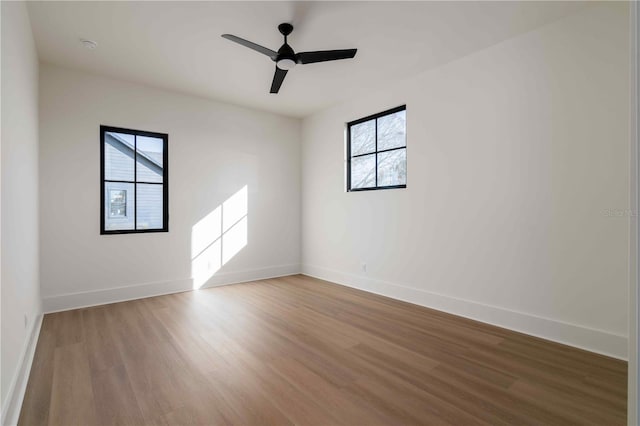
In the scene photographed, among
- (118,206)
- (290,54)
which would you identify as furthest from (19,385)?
(290,54)

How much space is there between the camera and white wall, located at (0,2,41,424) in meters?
1.78

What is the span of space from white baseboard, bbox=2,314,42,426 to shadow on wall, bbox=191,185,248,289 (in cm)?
208

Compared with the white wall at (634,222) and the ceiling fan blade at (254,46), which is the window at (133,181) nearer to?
the ceiling fan blade at (254,46)

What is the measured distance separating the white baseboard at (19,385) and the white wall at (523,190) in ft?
11.9

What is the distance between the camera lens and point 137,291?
4.18 meters

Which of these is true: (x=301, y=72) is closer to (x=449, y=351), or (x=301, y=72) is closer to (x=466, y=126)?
(x=466, y=126)

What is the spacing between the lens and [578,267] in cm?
274

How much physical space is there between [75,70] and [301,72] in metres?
2.70

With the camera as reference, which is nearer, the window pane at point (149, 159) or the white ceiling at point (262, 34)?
the white ceiling at point (262, 34)

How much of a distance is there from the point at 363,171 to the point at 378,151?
406 mm

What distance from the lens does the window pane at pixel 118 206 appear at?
4.04 m

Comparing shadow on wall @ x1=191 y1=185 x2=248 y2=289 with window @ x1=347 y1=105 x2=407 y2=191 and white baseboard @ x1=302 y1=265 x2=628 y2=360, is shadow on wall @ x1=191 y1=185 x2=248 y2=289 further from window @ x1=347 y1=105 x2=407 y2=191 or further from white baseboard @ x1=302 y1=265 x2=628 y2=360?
A: white baseboard @ x1=302 y1=265 x2=628 y2=360

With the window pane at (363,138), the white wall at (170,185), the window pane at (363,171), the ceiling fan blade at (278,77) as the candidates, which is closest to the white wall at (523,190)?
the window pane at (363,138)

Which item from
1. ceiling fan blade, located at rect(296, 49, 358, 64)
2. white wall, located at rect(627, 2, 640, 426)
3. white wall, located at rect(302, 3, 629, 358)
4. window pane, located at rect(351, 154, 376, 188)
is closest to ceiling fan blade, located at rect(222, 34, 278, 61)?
ceiling fan blade, located at rect(296, 49, 358, 64)
